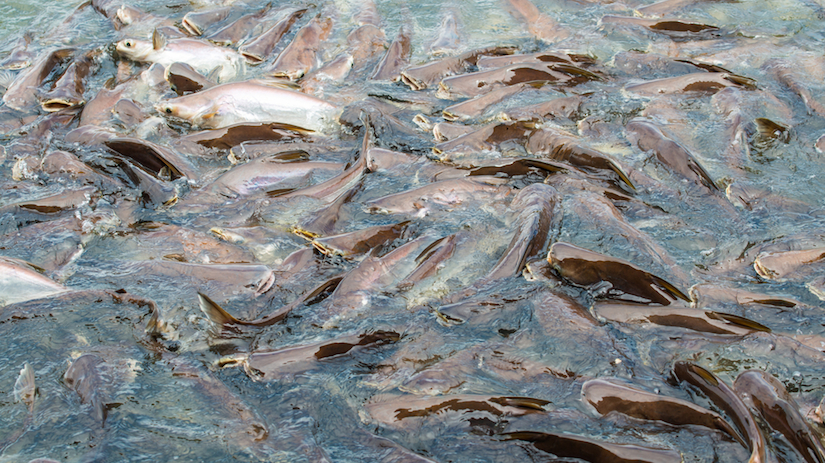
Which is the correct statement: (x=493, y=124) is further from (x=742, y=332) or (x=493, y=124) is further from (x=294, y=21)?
(x=294, y=21)

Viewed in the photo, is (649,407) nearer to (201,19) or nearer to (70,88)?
(70,88)

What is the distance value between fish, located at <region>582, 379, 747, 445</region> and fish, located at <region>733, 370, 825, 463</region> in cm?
21

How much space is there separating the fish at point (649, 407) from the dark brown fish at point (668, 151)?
2159 millimetres

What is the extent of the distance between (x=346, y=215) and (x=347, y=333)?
1207 millimetres

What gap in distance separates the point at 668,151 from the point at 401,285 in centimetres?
254

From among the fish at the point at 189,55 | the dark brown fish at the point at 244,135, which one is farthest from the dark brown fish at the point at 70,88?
the dark brown fish at the point at 244,135

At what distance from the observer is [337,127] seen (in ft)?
17.6

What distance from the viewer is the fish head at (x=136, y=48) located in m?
6.28

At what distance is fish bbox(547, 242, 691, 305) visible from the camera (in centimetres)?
342

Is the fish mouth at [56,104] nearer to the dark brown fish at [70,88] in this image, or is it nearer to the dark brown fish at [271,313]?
the dark brown fish at [70,88]

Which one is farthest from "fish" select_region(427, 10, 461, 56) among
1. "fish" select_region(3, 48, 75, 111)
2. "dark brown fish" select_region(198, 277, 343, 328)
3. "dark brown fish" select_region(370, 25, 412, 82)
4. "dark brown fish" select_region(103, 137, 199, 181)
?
"fish" select_region(3, 48, 75, 111)

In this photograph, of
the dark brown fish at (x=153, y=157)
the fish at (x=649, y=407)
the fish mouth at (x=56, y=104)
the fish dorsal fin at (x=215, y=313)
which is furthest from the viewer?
the fish mouth at (x=56, y=104)

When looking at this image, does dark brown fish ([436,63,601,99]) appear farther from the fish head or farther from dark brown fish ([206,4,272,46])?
the fish head

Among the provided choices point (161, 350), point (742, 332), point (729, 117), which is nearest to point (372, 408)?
point (161, 350)
